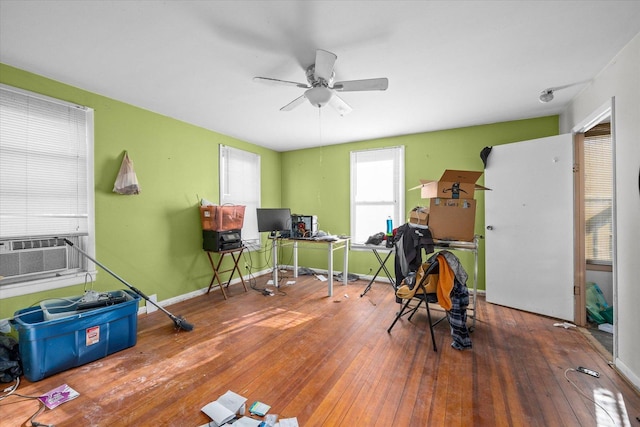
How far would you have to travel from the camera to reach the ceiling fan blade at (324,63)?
71.1 inches

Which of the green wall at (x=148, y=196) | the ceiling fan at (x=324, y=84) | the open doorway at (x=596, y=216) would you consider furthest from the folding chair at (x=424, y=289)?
the green wall at (x=148, y=196)

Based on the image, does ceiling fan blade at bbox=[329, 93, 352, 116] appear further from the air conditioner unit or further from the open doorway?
the air conditioner unit

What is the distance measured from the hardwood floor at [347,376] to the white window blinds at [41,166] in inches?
53.4

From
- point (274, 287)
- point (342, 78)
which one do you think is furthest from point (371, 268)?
point (342, 78)

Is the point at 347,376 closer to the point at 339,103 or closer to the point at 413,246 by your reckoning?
the point at 413,246

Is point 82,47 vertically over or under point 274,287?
over

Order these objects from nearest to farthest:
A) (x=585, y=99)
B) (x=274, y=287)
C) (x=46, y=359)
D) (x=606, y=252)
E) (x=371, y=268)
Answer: (x=46, y=359) → (x=585, y=99) → (x=606, y=252) → (x=274, y=287) → (x=371, y=268)

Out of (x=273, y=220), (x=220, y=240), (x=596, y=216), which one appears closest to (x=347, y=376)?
(x=220, y=240)

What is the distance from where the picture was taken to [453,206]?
2.64m

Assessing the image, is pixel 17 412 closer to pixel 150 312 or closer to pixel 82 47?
pixel 150 312

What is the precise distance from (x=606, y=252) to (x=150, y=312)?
5.68m

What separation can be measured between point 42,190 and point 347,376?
3283 mm

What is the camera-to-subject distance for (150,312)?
3.20 m

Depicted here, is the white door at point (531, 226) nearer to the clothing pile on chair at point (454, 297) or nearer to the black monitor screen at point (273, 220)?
the clothing pile on chair at point (454, 297)
